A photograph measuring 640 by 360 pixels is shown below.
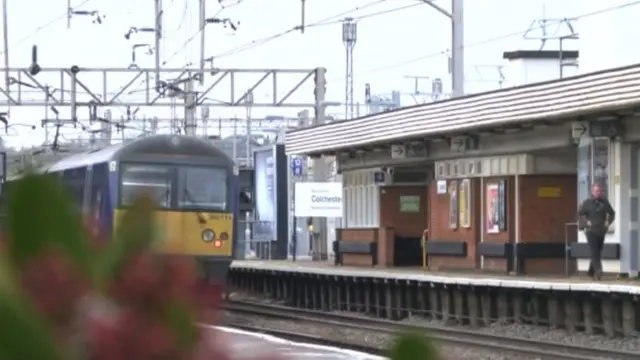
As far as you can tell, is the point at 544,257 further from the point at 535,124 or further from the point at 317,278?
the point at 317,278

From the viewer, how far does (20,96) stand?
45.6 meters

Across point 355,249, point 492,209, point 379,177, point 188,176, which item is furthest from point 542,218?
point 355,249

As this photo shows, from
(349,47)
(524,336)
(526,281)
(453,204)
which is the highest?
(349,47)

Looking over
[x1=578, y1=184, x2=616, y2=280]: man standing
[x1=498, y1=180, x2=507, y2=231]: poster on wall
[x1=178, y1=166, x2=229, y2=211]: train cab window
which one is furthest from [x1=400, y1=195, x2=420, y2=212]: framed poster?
[x1=578, y1=184, x2=616, y2=280]: man standing

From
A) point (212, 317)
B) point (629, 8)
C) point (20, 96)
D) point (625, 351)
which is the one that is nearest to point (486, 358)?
point (625, 351)

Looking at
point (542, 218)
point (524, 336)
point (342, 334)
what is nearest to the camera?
point (524, 336)

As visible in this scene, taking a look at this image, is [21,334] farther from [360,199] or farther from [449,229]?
[360,199]

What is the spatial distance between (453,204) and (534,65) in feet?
63.3

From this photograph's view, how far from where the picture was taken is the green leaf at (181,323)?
1436 millimetres

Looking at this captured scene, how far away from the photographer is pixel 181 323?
1443mm

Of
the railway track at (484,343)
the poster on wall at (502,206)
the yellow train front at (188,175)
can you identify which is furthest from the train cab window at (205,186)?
the poster on wall at (502,206)

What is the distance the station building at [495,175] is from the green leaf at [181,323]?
19.6 meters

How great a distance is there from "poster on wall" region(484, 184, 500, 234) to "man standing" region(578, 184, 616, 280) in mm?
4993

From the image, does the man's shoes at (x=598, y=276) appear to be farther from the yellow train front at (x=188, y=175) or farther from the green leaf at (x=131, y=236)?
the green leaf at (x=131, y=236)
